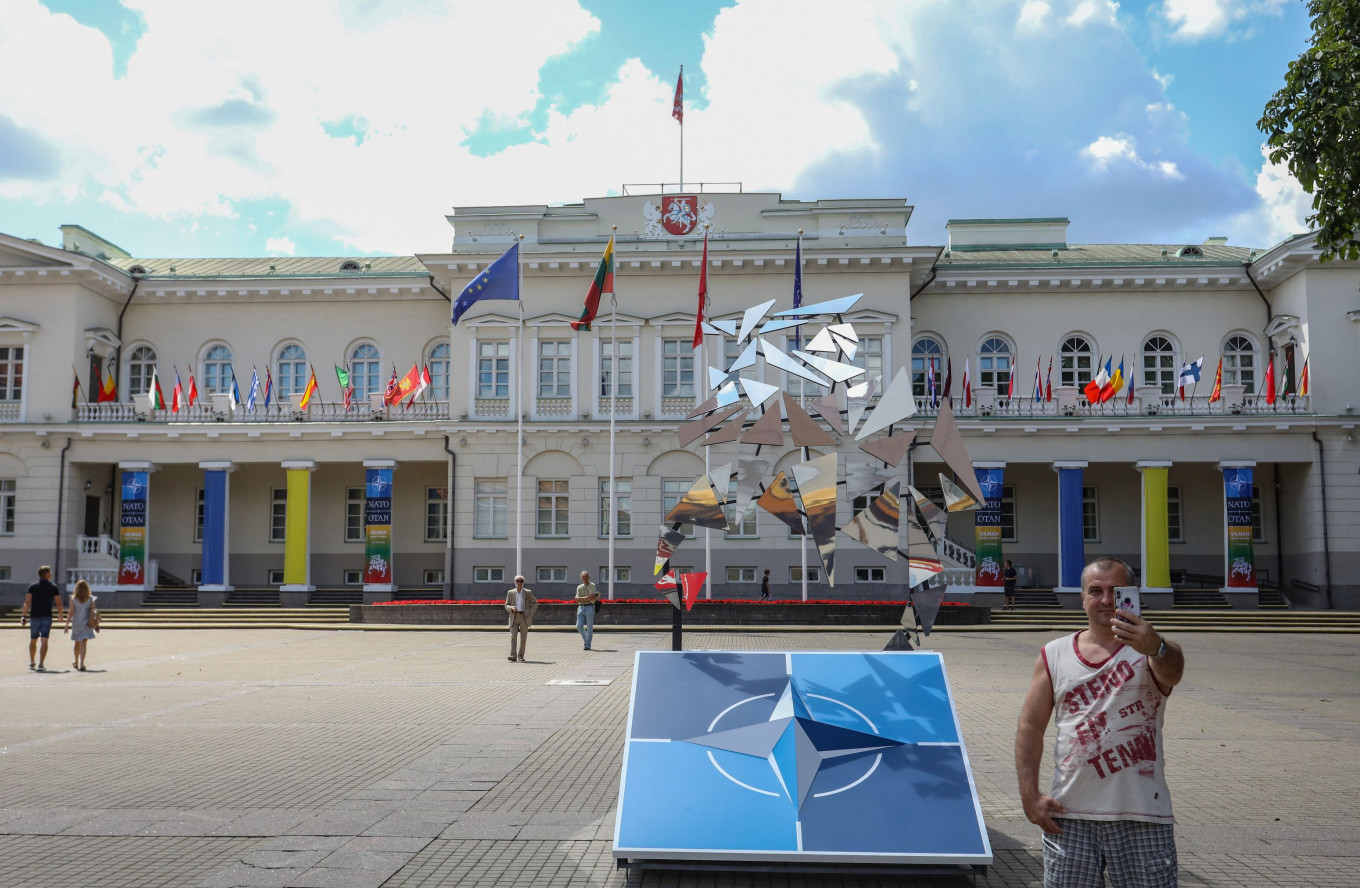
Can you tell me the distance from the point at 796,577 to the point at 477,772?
88.5 feet

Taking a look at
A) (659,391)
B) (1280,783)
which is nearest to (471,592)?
(659,391)

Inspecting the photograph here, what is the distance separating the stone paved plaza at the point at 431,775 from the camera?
24.3 ft

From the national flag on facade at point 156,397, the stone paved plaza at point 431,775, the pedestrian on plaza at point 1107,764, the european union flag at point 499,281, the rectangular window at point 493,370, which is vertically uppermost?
the european union flag at point 499,281

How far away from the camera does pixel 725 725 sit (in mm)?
7742

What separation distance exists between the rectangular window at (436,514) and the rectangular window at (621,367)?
7.67m

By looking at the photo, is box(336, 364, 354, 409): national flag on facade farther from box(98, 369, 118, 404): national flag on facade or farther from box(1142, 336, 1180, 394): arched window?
box(1142, 336, 1180, 394): arched window

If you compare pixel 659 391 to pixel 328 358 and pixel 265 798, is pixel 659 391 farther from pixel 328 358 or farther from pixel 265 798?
pixel 265 798

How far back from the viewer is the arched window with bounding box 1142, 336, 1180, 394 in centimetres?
3962

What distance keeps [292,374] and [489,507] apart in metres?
10.5

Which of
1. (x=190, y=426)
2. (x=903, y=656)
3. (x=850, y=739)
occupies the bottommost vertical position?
(x=850, y=739)

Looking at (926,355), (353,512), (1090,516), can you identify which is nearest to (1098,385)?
(1090,516)

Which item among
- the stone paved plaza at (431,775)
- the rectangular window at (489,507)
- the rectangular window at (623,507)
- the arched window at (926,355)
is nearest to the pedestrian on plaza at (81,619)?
the stone paved plaza at (431,775)

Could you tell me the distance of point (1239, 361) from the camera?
3944 cm

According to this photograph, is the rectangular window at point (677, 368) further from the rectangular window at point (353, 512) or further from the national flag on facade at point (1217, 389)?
the national flag on facade at point (1217, 389)
